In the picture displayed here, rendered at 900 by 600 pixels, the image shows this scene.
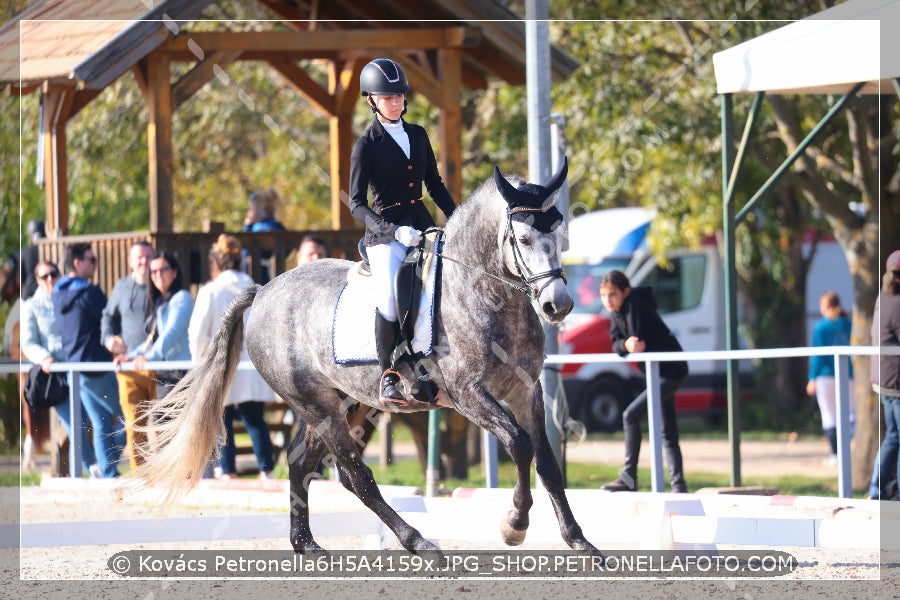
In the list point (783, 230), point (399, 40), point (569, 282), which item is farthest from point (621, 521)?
point (783, 230)

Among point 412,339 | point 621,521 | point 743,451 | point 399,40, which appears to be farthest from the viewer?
point 743,451

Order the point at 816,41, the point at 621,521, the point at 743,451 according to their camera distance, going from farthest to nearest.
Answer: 1. the point at 743,451
2. the point at 816,41
3. the point at 621,521

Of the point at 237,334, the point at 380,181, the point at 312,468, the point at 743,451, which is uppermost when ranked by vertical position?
the point at 380,181

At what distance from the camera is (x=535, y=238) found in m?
6.64

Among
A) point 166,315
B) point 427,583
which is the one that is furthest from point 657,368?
point 166,315

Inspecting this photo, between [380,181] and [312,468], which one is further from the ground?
[380,181]

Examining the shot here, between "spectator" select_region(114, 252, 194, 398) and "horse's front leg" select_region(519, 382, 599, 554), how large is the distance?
466 cm

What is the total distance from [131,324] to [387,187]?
4639 millimetres

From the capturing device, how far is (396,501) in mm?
9086

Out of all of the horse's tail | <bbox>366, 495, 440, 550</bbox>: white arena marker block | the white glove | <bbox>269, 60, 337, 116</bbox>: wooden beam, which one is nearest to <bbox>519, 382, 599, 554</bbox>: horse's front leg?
the white glove

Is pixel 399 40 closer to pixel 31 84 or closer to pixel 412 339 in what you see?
pixel 31 84

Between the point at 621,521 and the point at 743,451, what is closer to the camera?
the point at 621,521

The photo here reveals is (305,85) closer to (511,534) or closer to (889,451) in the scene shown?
(889,451)

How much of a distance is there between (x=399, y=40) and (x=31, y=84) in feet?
11.7
